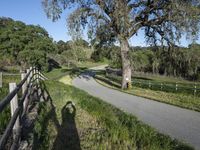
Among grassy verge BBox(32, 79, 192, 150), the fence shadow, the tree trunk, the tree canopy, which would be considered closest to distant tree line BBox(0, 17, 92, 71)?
the tree canopy

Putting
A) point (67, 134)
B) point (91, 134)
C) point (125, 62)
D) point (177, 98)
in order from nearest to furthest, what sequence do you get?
point (67, 134) < point (91, 134) < point (177, 98) < point (125, 62)

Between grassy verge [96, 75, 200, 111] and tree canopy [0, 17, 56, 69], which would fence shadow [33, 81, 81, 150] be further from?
tree canopy [0, 17, 56, 69]

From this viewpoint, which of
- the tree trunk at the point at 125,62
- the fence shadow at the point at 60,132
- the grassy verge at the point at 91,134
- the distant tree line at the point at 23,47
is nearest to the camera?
the fence shadow at the point at 60,132

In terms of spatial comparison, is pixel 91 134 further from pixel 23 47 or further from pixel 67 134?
pixel 23 47

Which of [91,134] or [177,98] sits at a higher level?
[91,134]

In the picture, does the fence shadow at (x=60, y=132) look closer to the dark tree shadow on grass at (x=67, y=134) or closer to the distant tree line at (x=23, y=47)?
the dark tree shadow on grass at (x=67, y=134)

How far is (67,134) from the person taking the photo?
27.1 ft

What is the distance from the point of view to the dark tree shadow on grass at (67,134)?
7156 millimetres

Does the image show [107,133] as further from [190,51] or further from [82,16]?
[190,51]

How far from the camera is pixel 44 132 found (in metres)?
8.04

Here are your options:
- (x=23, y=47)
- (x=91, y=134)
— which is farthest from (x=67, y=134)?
(x=23, y=47)

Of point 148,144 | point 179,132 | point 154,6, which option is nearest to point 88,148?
point 148,144

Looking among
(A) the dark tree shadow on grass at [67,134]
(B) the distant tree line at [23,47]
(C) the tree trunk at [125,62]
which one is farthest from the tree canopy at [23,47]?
(A) the dark tree shadow on grass at [67,134]

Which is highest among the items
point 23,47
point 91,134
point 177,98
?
point 23,47
